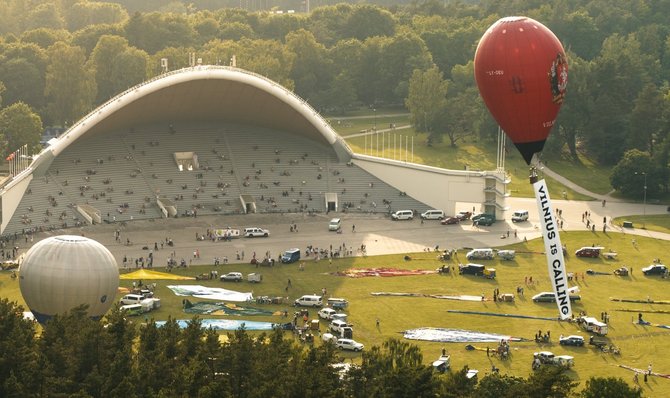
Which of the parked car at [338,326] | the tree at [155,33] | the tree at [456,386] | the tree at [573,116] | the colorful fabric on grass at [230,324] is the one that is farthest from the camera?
the tree at [155,33]

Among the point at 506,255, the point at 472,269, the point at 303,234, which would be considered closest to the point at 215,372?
the point at 472,269

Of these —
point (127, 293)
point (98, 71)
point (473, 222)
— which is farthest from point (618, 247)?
point (98, 71)

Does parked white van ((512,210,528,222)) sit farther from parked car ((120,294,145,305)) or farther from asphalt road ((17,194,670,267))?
parked car ((120,294,145,305))

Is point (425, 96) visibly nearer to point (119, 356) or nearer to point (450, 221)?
point (450, 221)

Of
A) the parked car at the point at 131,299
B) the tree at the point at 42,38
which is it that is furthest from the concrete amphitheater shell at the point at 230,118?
the tree at the point at 42,38

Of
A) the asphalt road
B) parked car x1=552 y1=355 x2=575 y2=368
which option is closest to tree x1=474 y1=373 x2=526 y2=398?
parked car x1=552 y1=355 x2=575 y2=368

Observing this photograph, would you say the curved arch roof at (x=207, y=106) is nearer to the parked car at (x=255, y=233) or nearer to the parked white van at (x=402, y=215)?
the parked white van at (x=402, y=215)

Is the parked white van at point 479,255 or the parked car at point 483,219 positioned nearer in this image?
the parked white van at point 479,255
